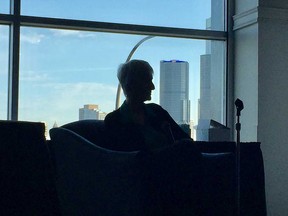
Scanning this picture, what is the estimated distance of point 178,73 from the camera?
4801mm

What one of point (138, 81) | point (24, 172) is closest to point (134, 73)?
point (138, 81)

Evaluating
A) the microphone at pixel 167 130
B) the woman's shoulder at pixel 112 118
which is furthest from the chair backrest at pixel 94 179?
the microphone at pixel 167 130

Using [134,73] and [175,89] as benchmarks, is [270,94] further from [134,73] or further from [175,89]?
[134,73]

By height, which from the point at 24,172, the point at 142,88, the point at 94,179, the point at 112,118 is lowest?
the point at 94,179

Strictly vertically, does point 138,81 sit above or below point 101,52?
below

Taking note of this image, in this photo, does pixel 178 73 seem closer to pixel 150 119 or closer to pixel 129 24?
pixel 129 24

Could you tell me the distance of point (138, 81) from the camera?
314cm

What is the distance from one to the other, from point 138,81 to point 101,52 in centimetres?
151

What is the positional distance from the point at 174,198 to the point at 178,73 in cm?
275

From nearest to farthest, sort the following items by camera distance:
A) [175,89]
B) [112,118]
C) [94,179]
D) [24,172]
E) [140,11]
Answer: [24,172]
[94,179]
[112,118]
[140,11]
[175,89]

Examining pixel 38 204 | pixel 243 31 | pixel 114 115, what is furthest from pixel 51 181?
pixel 243 31

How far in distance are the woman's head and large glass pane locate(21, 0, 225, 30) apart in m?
1.46

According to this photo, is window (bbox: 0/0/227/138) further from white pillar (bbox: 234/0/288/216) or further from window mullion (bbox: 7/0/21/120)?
white pillar (bbox: 234/0/288/216)

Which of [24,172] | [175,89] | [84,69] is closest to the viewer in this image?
[24,172]
